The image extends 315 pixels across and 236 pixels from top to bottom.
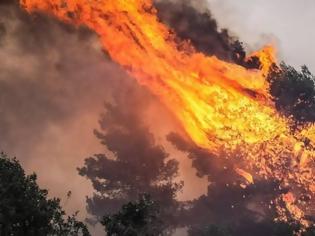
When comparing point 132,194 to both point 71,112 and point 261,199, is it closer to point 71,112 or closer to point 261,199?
point 261,199

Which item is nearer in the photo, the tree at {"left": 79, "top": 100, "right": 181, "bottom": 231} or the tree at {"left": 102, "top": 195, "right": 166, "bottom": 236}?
the tree at {"left": 102, "top": 195, "right": 166, "bottom": 236}

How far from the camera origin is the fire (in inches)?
2485

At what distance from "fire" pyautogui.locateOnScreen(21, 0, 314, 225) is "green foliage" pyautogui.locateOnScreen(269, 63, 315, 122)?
1.17m

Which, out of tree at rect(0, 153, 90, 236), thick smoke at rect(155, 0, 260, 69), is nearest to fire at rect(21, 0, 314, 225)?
thick smoke at rect(155, 0, 260, 69)

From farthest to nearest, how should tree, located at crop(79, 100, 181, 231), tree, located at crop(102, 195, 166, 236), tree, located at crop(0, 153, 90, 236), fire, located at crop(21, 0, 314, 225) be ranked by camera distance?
tree, located at crop(79, 100, 181, 231) < fire, located at crop(21, 0, 314, 225) < tree, located at crop(102, 195, 166, 236) < tree, located at crop(0, 153, 90, 236)

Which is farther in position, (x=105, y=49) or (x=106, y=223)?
(x=105, y=49)

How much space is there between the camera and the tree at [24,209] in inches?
1009

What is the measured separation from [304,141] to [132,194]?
2378 cm

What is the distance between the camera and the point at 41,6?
2685 inches

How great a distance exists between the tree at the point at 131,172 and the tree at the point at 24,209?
3757cm

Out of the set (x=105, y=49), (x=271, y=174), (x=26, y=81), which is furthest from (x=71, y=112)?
(x=271, y=174)

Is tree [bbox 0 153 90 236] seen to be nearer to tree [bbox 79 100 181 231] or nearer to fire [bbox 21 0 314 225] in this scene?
tree [bbox 79 100 181 231]

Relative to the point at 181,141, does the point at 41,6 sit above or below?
above

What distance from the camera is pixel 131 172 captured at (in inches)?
2657
